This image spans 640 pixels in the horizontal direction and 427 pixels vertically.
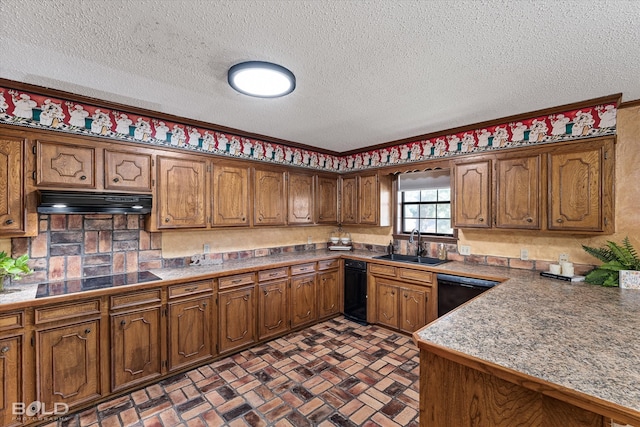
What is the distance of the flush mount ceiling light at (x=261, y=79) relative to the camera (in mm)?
1909

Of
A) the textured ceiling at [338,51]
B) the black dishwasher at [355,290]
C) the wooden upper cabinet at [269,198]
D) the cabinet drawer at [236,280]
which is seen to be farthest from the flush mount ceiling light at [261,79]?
the black dishwasher at [355,290]

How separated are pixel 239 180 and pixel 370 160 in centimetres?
205

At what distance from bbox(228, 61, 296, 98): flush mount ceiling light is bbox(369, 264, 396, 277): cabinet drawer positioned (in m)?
2.48

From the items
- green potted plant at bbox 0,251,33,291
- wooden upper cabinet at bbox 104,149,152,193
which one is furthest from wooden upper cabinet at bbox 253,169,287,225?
green potted plant at bbox 0,251,33,291

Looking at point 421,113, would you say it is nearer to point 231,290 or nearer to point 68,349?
point 231,290

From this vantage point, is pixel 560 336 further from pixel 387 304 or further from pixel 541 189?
pixel 387 304

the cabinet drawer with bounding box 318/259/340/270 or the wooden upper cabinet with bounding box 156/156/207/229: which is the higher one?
the wooden upper cabinet with bounding box 156/156/207/229

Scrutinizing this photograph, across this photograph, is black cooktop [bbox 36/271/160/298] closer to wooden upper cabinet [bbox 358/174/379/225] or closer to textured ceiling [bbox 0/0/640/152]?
textured ceiling [bbox 0/0/640/152]

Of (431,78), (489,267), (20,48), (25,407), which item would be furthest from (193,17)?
(489,267)

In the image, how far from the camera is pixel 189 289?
2.83 m

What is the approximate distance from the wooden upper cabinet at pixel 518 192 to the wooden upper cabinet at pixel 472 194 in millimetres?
105

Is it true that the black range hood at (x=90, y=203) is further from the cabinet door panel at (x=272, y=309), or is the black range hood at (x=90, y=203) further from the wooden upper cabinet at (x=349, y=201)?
the wooden upper cabinet at (x=349, y=201)

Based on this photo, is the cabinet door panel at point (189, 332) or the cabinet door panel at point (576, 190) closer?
the cabinet door panel at point (576, 190)

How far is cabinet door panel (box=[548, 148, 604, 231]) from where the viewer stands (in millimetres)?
2525
